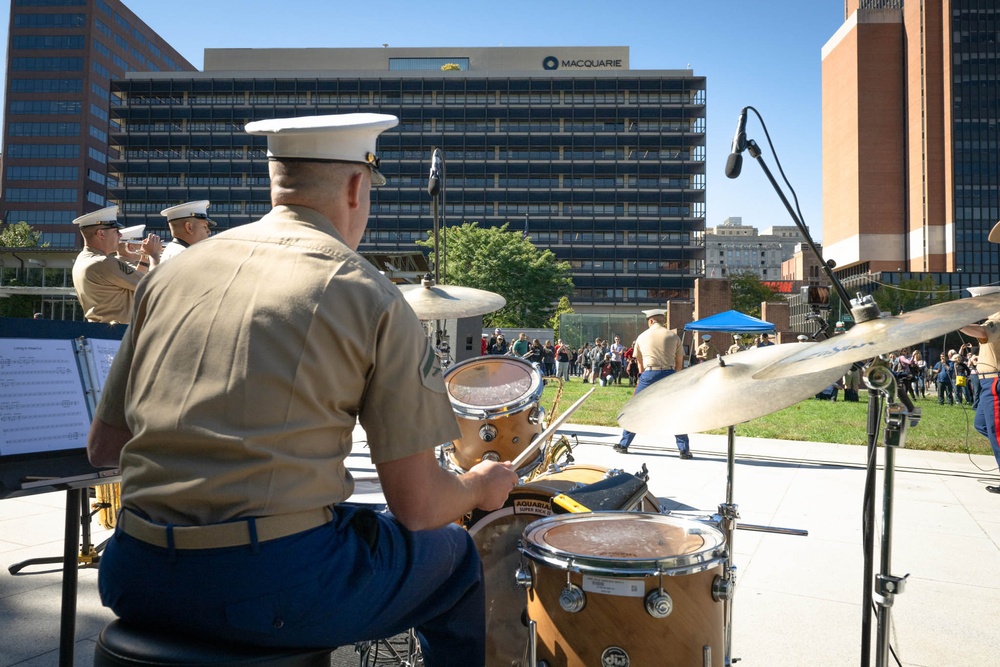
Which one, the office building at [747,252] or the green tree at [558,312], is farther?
the office building at [747,252]

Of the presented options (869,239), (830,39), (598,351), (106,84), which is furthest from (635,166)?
(106,84)

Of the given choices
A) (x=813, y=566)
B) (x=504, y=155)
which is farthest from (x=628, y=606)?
(x=504, y=155)

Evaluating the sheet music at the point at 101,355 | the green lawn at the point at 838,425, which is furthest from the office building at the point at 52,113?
the sheet music at the point at 101,355

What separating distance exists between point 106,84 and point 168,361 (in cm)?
11094

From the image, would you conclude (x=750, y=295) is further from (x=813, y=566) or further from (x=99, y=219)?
(x=99, y=219)

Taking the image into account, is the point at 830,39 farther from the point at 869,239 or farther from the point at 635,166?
the point at 635,166

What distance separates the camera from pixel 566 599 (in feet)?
7.02

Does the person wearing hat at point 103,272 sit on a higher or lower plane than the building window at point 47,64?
lower

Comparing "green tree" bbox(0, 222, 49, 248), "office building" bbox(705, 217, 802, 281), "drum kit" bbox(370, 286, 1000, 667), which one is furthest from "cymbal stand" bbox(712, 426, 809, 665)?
"office building" bbox(705, 217, 802, 281)

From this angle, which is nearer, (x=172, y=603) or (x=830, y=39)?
(x=172, y=603)

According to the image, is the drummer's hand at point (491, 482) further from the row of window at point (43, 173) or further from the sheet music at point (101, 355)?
the row of window at point (43, 173)

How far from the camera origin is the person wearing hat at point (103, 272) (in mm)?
5133

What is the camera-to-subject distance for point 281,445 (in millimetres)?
1526

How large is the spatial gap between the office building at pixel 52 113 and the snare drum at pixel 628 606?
101679 millimetres
